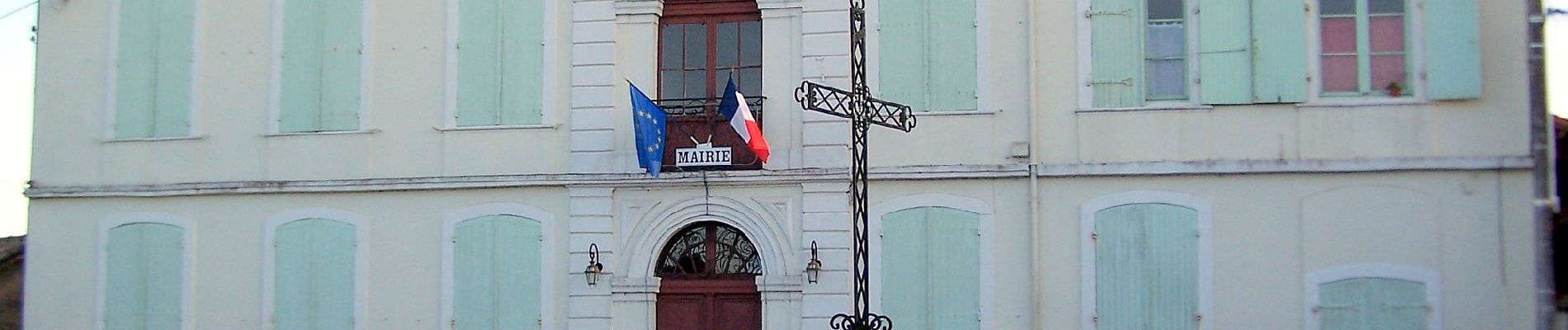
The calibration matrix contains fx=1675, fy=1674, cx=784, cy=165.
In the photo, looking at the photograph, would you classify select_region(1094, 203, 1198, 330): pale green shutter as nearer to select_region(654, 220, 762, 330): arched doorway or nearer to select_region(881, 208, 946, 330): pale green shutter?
select_region(881, 208, 946, 330): pale green shutter

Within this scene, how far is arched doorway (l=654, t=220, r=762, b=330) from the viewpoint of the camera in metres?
14.6

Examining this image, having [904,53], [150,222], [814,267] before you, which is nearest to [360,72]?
[150,222]

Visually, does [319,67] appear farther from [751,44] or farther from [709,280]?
[709,280]

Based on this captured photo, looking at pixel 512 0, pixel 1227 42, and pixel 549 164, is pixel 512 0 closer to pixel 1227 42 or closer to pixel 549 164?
pixel 549 164

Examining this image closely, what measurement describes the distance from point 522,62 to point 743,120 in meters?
2.51

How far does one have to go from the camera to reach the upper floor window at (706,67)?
1465 cm

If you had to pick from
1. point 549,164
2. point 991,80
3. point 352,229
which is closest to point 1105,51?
point 991,80

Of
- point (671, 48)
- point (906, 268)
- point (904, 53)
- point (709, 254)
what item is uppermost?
point (671, 48)

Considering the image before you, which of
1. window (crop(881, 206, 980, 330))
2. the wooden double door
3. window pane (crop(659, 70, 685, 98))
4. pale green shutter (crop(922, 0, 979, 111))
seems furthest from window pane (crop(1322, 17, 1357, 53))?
window pane (crop(659, 70, 685, 98))

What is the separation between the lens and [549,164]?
14945 millimetres

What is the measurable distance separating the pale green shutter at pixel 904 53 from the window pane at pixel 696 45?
5.32 ft

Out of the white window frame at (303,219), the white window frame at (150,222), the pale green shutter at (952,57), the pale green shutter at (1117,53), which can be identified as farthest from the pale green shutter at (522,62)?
the pale green shutter at (1117,53)

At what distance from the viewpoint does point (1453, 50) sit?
1330cm

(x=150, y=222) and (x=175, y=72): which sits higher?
(x=175, y=72)
